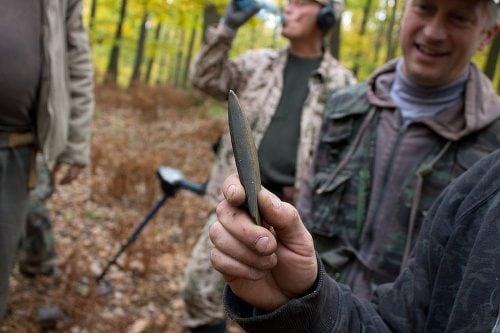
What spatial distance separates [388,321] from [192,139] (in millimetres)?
7553

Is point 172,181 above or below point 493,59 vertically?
below

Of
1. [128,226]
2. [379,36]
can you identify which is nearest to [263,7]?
[128,226]

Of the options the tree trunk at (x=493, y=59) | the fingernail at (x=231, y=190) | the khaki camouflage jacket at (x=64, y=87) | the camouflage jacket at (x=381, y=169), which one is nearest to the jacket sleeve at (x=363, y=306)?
the fingernail at (x=231, y=190)

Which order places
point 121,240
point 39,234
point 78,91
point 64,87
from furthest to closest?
1. point 121,240
2. point 39,234
3. point 78,91
4. point 64,87

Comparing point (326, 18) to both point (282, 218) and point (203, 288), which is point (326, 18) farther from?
point (282, 218)

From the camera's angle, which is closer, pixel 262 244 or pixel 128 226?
pixel 262 244

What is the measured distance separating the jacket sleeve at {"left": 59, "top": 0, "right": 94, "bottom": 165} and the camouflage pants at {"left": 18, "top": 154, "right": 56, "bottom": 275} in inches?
21.6

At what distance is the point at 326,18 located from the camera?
301 cm

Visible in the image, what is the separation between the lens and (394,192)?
1862mm

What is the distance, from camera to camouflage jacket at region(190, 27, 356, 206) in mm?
2951

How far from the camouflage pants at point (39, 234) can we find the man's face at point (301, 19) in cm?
202

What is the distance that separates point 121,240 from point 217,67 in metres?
2.38

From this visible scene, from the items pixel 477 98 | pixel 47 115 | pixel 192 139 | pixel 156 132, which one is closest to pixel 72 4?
pixel 47 115

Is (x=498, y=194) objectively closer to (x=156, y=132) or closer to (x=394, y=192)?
(x=394, y=192)
